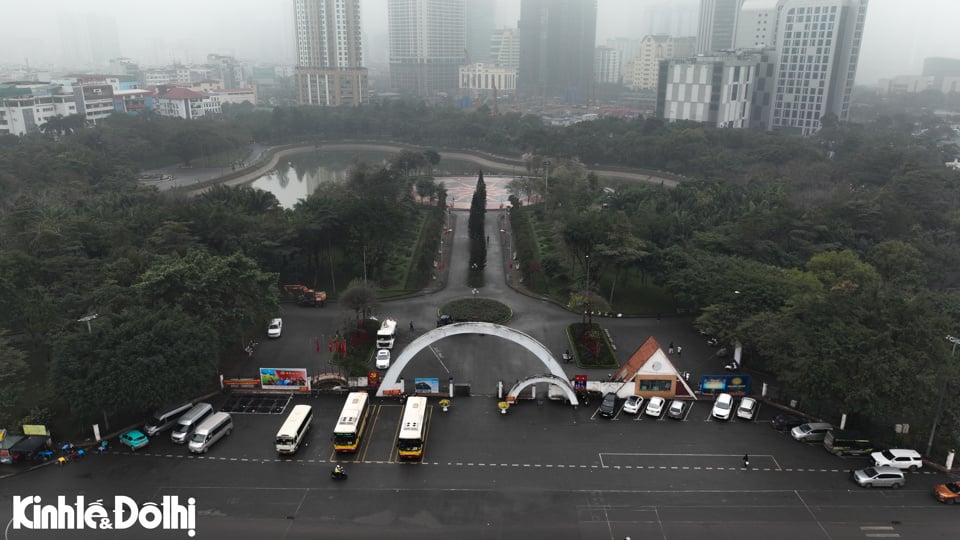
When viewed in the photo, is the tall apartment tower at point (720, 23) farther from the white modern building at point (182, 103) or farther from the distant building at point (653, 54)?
the white modern building at point (182, 103)

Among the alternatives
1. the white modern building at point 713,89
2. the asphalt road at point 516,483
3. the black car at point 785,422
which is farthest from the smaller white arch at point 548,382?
the white modern building at point 713,89

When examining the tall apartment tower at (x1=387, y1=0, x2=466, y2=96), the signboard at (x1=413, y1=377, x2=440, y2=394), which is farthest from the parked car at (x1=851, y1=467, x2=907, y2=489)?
the tall apartment tower at (x1=387, y1=0, x2=466, y2=96)

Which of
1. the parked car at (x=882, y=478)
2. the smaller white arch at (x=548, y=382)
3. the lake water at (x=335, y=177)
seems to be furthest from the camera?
the lake water at (x=335, y=177)

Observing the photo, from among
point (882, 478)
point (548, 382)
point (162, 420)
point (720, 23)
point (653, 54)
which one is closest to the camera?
point (882, 478)

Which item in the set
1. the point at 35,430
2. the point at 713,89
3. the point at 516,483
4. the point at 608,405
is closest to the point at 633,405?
the point at 608,405

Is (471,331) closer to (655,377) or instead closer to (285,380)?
(655,377)

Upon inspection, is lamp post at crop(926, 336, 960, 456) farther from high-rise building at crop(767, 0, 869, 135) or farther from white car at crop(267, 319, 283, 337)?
high-rise building at crop(767, 0, 869, 135)

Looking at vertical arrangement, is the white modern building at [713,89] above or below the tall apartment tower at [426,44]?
below
